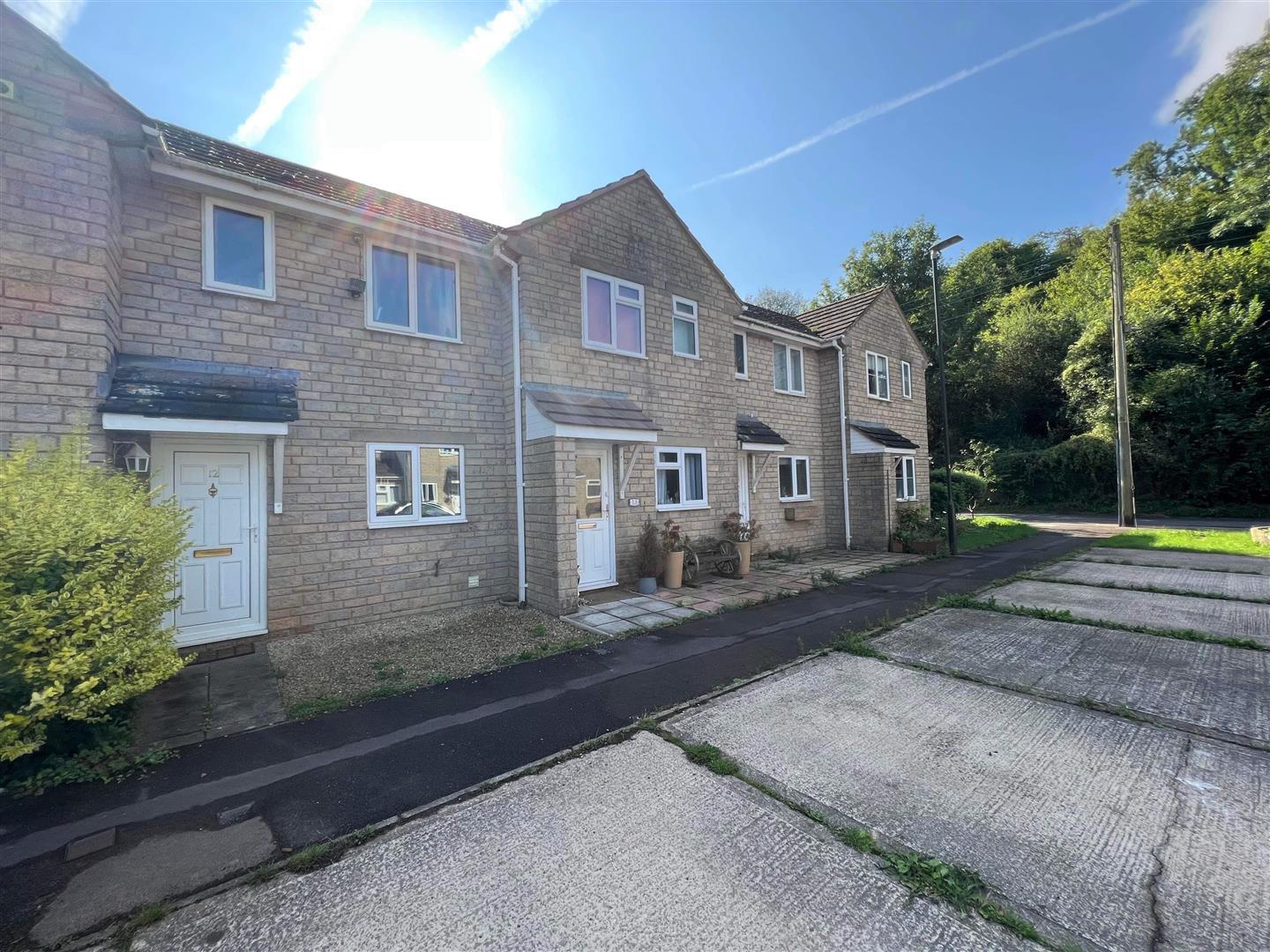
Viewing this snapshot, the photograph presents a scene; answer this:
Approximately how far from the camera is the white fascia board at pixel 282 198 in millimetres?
6062

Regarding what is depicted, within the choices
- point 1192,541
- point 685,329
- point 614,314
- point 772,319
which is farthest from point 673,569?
point 1192,541

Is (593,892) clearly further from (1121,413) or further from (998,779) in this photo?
(1121,413)

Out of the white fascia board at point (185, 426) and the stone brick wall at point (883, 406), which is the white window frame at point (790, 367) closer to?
the stone brick wall at point (883, 406)

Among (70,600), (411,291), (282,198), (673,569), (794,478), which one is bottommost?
(673,569)

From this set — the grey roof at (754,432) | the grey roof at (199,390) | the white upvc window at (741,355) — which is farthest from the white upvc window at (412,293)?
the white upvc window at (741,355)

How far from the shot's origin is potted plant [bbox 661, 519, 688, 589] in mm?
9625

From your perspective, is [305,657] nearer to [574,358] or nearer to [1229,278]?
[574,358]

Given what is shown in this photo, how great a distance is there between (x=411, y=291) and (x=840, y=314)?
41.8 feet

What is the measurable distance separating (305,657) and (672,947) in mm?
5427

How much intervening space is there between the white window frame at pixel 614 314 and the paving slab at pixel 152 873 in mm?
7697

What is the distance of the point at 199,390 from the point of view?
591 centimetres

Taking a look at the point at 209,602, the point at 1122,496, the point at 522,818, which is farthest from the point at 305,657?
the point at 1122,496

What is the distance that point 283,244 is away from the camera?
272 inches

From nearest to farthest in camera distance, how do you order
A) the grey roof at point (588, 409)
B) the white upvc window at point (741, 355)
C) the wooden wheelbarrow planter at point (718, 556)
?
1. the grey roof at point (588, 409)
2. the wooden wheelbarrow planter at point (718, 556)
3. the white upvc window at point (741, 355)
